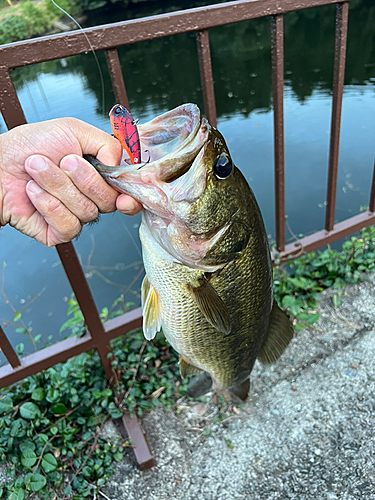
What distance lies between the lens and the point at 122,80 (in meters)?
1.67

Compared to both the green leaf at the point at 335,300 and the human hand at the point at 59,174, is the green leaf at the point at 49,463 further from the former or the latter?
the green leaf at the point at 335,300

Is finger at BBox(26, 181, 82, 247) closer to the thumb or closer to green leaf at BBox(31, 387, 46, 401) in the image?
the thumb

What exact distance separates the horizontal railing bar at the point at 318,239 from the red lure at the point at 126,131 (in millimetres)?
1769

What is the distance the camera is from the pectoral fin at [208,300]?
132 cm

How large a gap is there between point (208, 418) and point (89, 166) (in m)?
1.74

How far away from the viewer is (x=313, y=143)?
6188 millimetres

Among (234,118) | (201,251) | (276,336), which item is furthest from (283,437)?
(234,118)

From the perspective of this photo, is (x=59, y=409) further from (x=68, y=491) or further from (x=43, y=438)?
(x=68, y=491)

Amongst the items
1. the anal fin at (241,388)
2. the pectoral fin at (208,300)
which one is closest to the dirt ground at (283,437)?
the anal fin at (241,388)

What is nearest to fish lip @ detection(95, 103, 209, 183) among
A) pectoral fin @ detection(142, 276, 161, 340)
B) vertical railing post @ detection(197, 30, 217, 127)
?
pectoral fin @ detection(142, 276, 161, 340)

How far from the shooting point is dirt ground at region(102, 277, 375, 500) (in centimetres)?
188

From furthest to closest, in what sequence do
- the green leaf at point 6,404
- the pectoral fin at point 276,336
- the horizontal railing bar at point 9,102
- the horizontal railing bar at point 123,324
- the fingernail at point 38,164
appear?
the horizontal railing bar at point 123,324 → the green leaf at point 6,404 → the pectoral fin at point 276,336 → the horizontal railing bar at point 9,102 → the fingernail at point 38,164

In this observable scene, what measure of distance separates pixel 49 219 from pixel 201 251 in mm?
483

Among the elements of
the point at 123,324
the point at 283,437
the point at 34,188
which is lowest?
the point at 283,437
